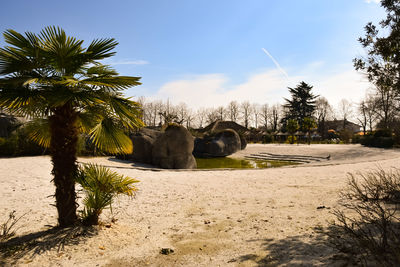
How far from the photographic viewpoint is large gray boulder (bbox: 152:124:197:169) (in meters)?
15.4

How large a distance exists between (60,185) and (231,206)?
3.85 m

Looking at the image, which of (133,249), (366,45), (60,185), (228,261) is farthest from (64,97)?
(366,45)

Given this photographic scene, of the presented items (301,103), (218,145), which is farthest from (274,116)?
(218,145)

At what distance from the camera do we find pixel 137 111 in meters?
4.61

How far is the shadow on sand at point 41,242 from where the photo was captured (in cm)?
382

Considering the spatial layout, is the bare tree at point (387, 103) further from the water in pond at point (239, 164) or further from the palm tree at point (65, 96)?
the water in pond at point (239, 164)

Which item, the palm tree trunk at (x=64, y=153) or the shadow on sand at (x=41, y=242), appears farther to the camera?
the palm tree trunk at (x=64, y=153)

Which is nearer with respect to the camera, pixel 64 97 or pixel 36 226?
pixel 64 97

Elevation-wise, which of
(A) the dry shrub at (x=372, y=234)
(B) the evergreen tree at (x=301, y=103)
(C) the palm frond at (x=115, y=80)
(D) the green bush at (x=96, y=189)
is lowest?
(A) the dry shrub at (x=372, y=234)

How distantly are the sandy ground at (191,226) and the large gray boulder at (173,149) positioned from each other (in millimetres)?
6175

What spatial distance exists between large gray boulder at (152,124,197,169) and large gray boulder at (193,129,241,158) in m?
9.20

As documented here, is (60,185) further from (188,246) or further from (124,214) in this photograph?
(188,246)

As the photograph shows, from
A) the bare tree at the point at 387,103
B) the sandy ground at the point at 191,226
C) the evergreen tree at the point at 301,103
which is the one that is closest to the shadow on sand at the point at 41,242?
the sandy ground at the point at 191,226

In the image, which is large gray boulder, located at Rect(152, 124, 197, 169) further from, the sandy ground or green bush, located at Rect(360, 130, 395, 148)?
green bush, located at Rect(360, 130, 395, 148)
